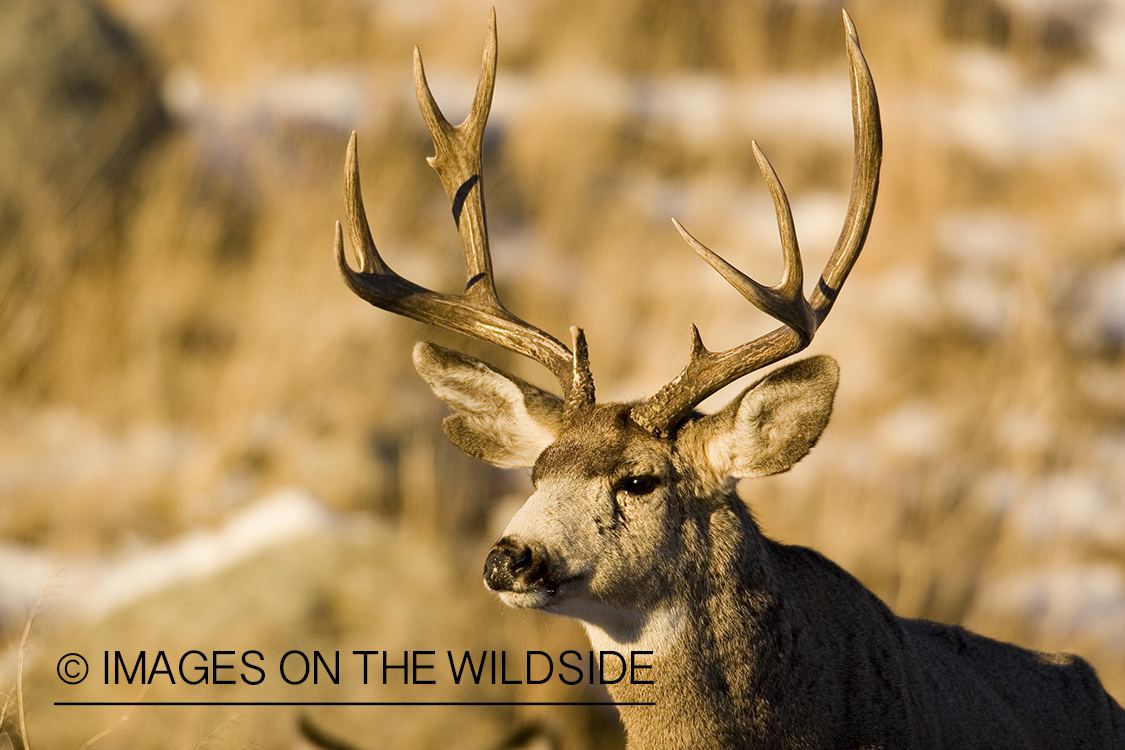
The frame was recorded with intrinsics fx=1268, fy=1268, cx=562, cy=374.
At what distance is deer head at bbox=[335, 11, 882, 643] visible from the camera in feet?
10.5

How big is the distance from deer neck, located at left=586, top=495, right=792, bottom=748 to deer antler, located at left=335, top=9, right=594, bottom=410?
608 millimetres

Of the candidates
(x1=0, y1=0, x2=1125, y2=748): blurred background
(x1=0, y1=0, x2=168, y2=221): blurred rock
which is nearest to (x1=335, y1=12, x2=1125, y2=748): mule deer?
(x1=0, y1=0, x2=1125, y2=748): blurred background

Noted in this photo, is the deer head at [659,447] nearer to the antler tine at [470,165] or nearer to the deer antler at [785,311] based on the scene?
the deer antler at [785,311]

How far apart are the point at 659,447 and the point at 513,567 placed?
0.58 metres

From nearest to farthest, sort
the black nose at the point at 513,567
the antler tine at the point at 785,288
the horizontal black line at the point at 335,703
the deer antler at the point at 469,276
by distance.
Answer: the black nose at the point at 513,567, the antler tine at the point at 785,288, the deer antler at the point at 469,276, the horizontal black line at the point at 335,703

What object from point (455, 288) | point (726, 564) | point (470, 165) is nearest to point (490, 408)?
point (470, 165)

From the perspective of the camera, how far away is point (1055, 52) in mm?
13562

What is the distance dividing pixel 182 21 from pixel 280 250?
382 centimetres

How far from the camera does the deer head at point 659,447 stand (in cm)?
319

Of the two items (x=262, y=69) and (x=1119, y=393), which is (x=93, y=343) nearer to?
(x=262, y=69)

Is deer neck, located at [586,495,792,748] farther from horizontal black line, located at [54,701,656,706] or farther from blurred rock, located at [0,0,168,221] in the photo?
blurred rock, located at [0,0,168,221]

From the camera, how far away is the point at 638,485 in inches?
132

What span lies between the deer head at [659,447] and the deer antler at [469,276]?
2 centimetres

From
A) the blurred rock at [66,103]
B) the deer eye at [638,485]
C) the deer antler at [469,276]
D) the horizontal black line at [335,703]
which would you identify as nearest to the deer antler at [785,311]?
the deer eye at [638,485]
